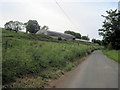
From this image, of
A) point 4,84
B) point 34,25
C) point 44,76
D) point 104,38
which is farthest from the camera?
point 34,25

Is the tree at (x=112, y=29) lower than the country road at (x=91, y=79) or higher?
higher

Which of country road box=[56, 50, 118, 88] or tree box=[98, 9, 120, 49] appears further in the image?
tree box=[98, 9, 120, 49]

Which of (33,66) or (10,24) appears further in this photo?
(10,24)

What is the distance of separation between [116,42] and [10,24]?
64577 mm

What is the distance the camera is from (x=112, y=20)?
37.0 meters

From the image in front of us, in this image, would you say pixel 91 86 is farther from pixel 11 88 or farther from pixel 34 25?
pixel 34 25

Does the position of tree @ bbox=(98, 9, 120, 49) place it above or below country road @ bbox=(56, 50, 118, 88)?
above

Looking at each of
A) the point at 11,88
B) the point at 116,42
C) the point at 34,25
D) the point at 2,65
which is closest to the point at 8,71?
the point at 2,65

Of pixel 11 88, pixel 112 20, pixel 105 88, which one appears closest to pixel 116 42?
pixel 112 20

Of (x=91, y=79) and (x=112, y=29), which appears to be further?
(x=112, y=29)

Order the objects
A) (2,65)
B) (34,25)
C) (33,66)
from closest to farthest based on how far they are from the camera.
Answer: (2,65)
(33,66)
(34,25)

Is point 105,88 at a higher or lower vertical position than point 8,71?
lower

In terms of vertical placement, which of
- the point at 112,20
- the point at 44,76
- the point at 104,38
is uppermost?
the point at 112,20

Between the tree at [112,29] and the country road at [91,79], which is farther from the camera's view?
the tree at [112,29]
